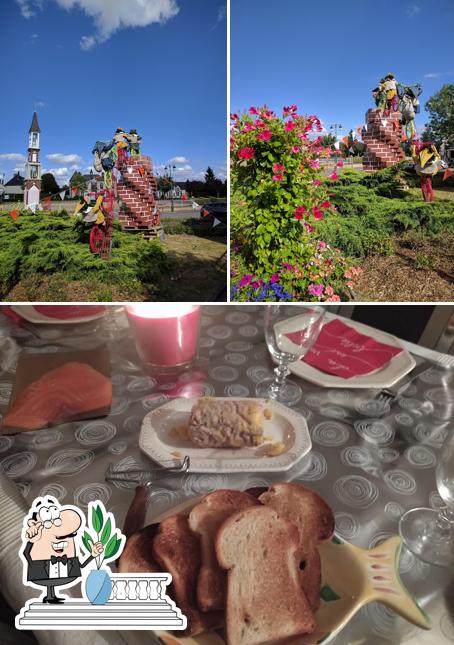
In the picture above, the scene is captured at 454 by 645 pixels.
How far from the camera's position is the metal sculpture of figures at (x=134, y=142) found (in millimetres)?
1883

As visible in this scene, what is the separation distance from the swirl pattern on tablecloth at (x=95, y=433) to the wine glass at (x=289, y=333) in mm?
273

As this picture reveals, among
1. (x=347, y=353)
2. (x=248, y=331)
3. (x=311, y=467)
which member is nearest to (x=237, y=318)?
(x=248, y=331)

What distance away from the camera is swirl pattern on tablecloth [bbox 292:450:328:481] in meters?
0.64

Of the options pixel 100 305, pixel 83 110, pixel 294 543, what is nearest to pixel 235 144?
pixel 83 110

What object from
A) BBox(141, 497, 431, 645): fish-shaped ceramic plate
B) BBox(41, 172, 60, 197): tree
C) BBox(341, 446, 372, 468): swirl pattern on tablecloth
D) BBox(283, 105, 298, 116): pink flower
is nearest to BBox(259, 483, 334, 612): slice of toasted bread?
BBox(141, 497, 431, 645): fish-shaped ceramic plate

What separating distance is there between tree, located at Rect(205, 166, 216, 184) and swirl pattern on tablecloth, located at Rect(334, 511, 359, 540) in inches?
62.7

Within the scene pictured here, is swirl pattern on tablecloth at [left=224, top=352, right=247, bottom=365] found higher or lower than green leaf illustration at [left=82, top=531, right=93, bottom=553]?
higher

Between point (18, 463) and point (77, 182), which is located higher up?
point (77, 182)

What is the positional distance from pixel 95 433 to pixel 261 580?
0.37 m

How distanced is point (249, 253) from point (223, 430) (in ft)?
4.48

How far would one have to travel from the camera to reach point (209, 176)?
1.93m

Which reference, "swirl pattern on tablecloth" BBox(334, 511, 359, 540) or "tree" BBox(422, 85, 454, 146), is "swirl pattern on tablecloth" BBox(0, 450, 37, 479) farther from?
"tree" BBox(422, 85, 454, 146)

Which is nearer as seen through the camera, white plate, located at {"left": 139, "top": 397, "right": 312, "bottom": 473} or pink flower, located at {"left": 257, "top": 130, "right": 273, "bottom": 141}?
white plate, located at {"left": 139, "top": 397, "right": 312, "bottom": 473}

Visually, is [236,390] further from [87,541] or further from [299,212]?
[299,212]
